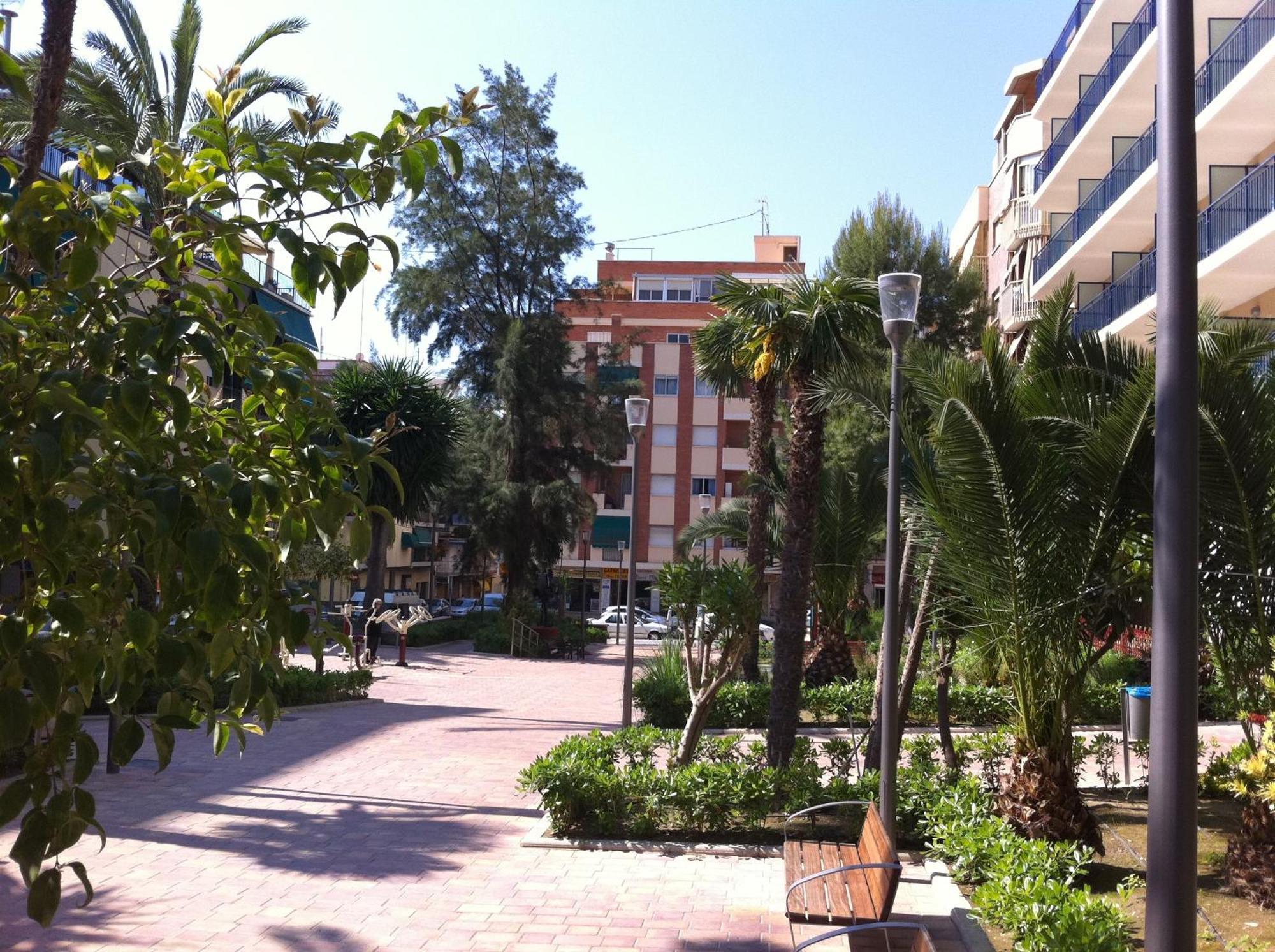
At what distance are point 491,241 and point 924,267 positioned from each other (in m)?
16.0

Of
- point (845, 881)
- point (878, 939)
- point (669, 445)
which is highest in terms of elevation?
point (669, 445)

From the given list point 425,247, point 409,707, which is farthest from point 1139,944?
point 425,247

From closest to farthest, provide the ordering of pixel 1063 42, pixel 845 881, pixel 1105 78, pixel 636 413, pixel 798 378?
pixel 845 881, pixel 798 378, pixel 636 413, pixel 1105 78, pixel 1063 42

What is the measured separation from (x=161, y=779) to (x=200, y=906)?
4.85m

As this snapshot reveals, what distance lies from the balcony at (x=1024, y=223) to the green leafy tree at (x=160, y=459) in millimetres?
33468

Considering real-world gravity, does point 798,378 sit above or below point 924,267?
below

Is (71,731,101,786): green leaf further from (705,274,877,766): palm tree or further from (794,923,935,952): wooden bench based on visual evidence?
(705,274,877,766): palm tree

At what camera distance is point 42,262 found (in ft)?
9.14

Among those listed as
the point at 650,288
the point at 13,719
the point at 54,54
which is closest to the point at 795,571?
the point at 54,54

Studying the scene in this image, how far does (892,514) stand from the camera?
820cm

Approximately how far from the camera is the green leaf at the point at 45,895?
2428 mm

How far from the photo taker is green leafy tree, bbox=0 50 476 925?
92.7 inches

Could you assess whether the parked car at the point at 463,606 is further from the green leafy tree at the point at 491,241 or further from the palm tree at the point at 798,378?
the palm tree at the point at 798,378

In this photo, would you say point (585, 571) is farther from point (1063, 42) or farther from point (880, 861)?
point (880, 861)
